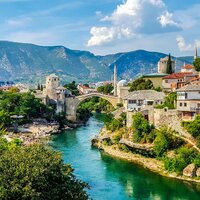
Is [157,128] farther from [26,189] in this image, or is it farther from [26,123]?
[26,123]

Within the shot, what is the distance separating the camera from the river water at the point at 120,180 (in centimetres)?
2356

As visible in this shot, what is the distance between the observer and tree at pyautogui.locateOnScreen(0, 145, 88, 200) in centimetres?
1320

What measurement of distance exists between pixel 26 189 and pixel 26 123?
128ft

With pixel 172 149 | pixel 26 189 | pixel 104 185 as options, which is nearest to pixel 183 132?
pixel 172 149

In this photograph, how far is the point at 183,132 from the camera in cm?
2972

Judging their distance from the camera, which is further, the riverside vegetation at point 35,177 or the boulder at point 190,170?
the boulder at point 190,170

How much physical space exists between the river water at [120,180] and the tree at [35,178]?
8.21 metres

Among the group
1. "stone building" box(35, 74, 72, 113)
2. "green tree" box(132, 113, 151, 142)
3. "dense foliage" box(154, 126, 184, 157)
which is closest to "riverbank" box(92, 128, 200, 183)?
"dense foliage" box(154, 126, 184, 157)

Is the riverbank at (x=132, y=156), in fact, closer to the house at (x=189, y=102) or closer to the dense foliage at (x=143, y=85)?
the house at (x=189, y=102)

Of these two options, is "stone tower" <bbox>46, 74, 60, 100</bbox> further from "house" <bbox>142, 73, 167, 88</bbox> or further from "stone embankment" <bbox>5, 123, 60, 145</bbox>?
"house" <bbox>142, 73, 167, 88</bbox>

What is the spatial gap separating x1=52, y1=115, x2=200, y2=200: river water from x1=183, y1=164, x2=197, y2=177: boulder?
0.89m

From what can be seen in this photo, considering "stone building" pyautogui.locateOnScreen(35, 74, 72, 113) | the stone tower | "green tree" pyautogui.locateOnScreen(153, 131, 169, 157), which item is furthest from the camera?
the stone tower

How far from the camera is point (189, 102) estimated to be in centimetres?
3041

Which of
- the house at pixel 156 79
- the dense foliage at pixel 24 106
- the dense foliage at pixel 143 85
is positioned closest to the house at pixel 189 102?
the dense foliage at pixel 143 85
